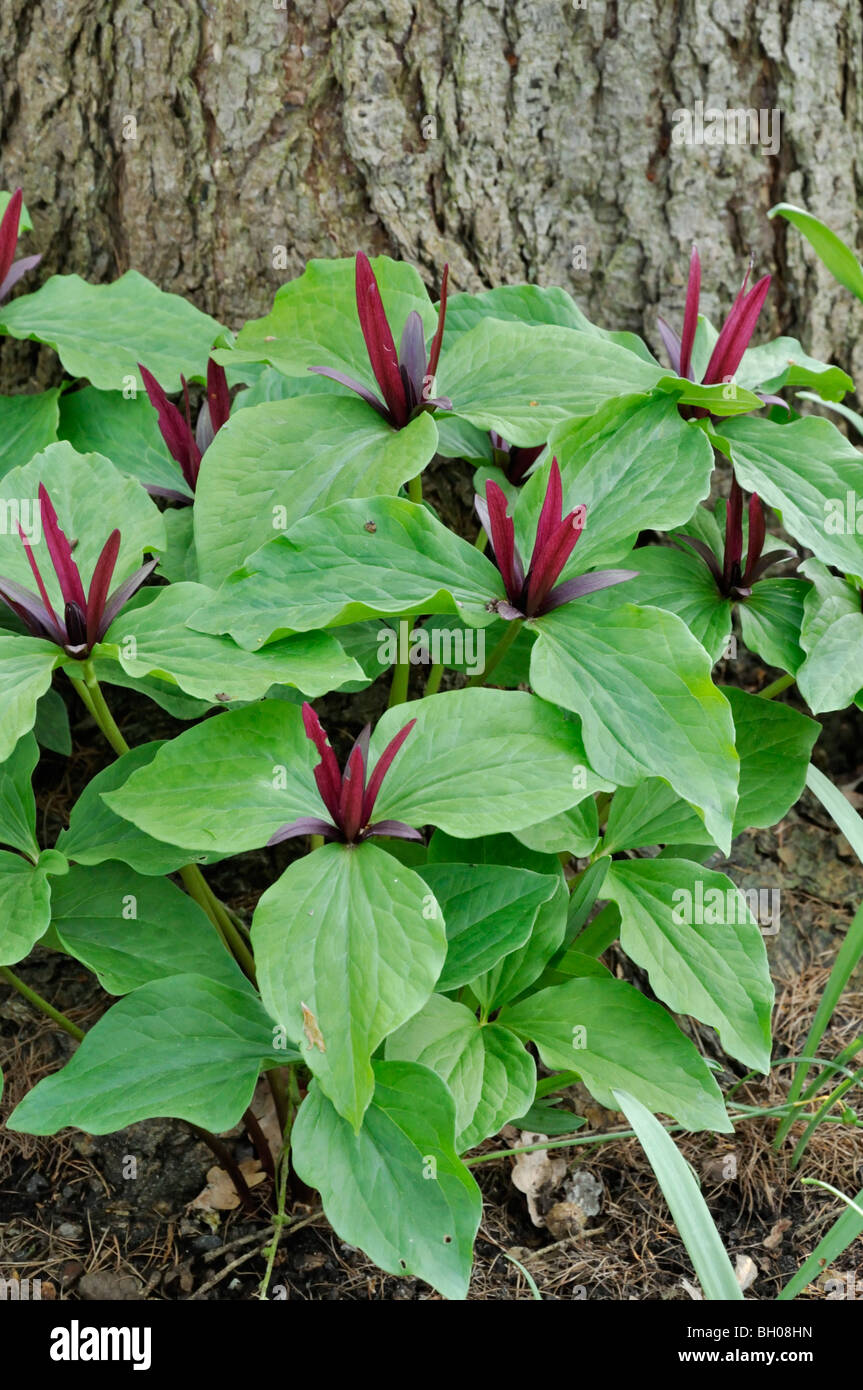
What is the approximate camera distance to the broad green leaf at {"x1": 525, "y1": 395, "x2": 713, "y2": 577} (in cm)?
167

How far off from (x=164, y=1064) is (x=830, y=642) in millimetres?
1257

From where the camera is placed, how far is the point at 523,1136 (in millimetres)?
2113

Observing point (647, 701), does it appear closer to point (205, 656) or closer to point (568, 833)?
point (568, 833)

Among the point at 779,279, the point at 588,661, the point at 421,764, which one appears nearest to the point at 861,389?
the point at 779,279

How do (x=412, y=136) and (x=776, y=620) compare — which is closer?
(x=776, y=620)

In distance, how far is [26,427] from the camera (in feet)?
7.01

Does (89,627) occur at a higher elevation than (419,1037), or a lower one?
higher

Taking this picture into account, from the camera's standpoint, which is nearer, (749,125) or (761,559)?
(761,559)

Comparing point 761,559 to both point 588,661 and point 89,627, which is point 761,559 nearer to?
point 588,661

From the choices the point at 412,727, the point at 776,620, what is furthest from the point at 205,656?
the point at 776,620

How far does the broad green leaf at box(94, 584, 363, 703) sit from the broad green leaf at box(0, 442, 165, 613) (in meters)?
0.13

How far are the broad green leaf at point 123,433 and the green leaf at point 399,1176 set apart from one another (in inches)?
45.2

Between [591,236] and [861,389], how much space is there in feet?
2.36

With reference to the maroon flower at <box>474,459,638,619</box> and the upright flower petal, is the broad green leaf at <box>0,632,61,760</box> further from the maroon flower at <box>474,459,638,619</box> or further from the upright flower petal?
the maroon flower at <box>474,459,638,619</box>
